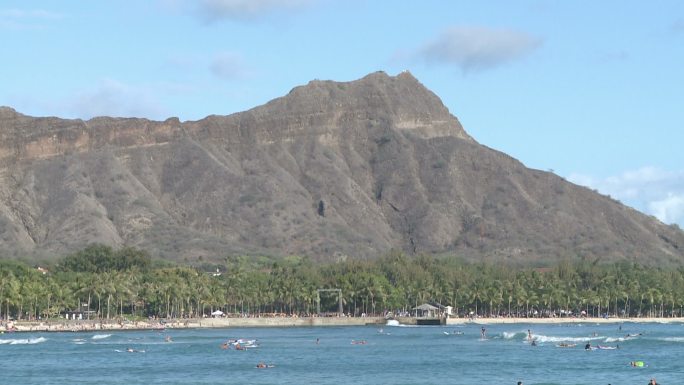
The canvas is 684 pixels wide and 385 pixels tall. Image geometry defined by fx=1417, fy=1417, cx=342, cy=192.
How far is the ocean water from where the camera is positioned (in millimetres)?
A: 117438

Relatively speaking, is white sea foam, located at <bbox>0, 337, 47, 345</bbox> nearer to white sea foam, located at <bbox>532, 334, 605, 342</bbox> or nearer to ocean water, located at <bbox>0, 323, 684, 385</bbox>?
ocean water, located at <bbox>0, 323, 684, 385</bbox>

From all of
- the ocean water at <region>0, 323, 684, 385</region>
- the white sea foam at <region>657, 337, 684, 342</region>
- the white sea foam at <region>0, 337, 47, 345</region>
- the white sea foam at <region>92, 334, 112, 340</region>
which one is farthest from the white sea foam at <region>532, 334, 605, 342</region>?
the white sea foam at <region>0, 337, 47, 345</region>

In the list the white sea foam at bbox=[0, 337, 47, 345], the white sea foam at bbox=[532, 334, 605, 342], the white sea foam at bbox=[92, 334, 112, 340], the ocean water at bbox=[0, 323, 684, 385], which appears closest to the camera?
the ocean water at bbox=[0, 323, 684, 385]

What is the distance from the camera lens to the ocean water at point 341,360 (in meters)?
117

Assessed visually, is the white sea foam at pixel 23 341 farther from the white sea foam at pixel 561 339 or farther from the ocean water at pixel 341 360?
the white sea foam at pixel 561 339

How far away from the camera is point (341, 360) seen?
13862cm

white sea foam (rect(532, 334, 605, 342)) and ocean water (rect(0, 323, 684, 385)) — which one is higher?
white sea foam (rect(532, 334, 605, 342))

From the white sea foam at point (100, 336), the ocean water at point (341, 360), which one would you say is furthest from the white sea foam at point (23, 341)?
the white sea foam at point (100, 336)

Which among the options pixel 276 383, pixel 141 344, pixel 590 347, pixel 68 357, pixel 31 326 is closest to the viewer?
pixel 276 383

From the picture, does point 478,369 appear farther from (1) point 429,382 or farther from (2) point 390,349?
(2) point 390,349

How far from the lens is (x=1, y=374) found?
12256cm

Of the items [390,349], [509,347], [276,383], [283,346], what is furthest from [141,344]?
[276,383]

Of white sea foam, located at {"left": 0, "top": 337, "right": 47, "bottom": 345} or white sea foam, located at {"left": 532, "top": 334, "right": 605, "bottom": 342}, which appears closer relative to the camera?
white sea foam, located at {"left": 0, "top": 337, "right": 47, "bottom": 345}

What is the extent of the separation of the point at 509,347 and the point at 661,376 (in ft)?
142
